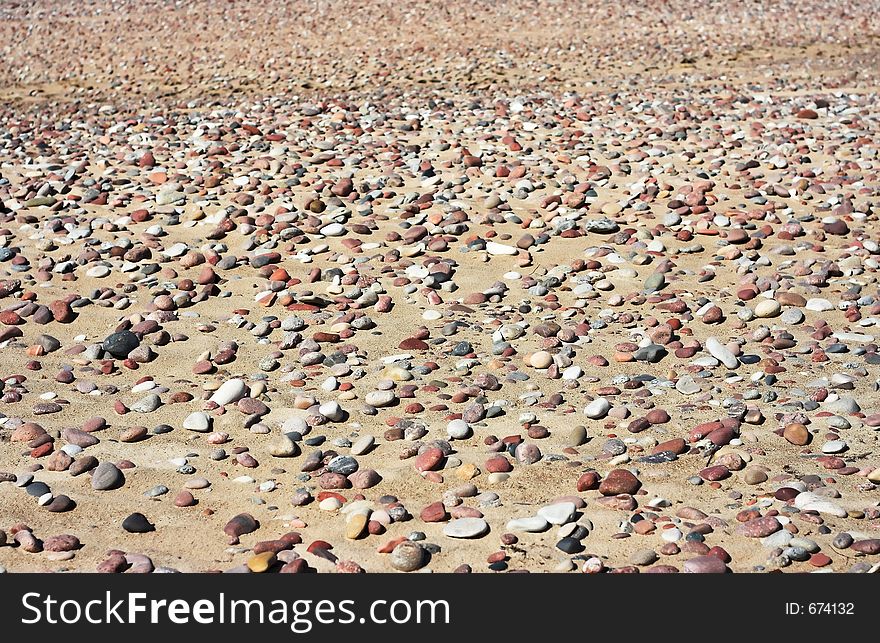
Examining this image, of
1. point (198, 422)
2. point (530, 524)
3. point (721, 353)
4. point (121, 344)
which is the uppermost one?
point (121, 344)

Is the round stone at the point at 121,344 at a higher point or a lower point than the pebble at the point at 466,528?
higher

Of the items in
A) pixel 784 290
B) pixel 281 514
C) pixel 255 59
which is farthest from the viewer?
pixel 255 59

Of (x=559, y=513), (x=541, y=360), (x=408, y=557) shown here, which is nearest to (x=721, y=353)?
(x=541, y=360)

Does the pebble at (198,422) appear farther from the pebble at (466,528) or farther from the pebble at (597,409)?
the pebble at (597,409)

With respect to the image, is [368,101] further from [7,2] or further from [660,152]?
[7,2]

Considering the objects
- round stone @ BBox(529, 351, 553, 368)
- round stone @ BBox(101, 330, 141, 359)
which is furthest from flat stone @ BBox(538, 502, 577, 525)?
round stone @ BBox(101, 330, 141, 359)

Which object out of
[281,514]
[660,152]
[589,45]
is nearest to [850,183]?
[660,152]

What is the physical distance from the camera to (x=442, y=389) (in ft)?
16.8

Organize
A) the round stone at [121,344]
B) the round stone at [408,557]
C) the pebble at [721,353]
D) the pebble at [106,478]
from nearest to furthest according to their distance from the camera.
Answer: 1. the round stone at [408,557]
2. the pebble at [106,478]
3. the pebble at [721,353]
4. the round stone at [121,344]

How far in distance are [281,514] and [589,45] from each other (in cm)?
1311

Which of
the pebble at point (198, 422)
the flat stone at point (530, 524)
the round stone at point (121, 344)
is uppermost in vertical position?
the round stone at point (121, 344)

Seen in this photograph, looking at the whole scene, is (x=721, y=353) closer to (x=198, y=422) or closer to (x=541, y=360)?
(x=541, y=360)

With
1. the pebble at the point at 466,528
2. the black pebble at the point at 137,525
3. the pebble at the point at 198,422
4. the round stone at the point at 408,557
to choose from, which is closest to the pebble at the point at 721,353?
the pebble at the point at 466,528
